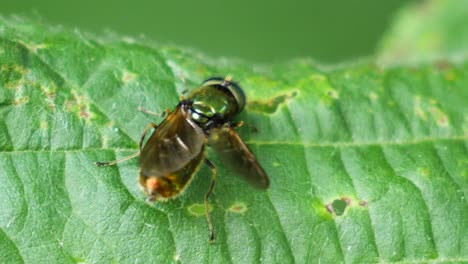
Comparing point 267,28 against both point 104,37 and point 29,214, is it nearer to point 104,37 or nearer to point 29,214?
point 104,37

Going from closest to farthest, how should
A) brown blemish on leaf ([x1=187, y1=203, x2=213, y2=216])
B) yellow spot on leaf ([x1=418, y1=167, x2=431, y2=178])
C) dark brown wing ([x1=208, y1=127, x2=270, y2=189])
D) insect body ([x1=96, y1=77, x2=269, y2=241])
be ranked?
dark brown wing ([x1=208, y1=127, x2=270, y2=189]) < insect body ([x1=96, y1=77, x2=269, y2=241]) < brown blemish on leaf ([x1=187, y1=203, x2=213, y2=216]) < yellow spot on leaf ([x1=418, y1=167, x2=431, y2=178])

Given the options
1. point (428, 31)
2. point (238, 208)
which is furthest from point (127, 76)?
point (428, 31)

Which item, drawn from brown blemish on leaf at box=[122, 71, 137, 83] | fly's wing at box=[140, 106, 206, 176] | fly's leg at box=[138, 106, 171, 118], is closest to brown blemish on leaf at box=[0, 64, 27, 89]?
brown blemish on leaf at box=[122, 71, 137, 83]

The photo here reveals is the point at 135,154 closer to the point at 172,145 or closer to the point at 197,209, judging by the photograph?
the point at 172,145

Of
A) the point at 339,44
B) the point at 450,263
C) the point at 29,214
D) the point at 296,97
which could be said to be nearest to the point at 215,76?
the point at 296,97

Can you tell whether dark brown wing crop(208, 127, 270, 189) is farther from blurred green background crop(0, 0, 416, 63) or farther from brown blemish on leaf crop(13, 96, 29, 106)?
blurred green background crop(0, 0, 416, 63)
